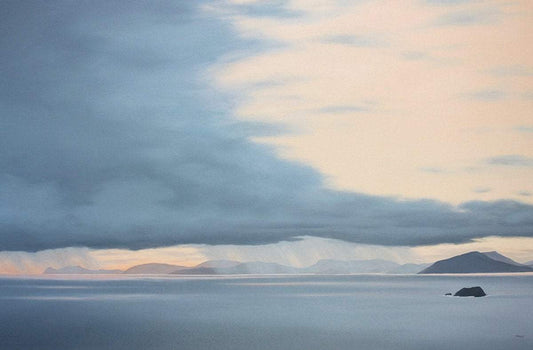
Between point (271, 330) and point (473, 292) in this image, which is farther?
point (473, 292)

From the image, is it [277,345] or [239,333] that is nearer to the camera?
[277,345]

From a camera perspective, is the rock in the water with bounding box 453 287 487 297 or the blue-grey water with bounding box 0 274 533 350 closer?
the blue-grey water with bounding box 0 274 533 350

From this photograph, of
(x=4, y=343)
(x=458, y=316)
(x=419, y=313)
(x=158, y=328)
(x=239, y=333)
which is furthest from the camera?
(x=419, y=313)

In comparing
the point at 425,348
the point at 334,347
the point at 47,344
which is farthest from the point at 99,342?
the point at 425,348

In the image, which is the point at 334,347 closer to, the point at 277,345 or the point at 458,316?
the point at 277,345

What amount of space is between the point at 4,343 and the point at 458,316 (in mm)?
35857

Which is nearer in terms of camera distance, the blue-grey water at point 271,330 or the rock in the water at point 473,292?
the blue-grey water at point 271,330

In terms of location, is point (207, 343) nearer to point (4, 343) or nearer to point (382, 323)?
point (4, 343)

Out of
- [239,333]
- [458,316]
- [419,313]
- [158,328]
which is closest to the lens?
[239,333]

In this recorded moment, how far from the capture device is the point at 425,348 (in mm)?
34500

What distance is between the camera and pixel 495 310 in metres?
61.5

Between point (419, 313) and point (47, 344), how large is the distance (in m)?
35.6

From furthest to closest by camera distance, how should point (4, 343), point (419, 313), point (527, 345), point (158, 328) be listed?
point (419, 313), point (158, 328), point (4, 343), point (527, 345)

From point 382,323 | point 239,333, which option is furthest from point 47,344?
point 382,323
